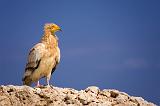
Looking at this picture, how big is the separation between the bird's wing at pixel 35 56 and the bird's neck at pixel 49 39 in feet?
0.81

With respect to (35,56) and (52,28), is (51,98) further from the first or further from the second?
(52,28)

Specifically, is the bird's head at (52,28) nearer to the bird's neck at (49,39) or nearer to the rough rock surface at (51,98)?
the bird's neck at (49,39)

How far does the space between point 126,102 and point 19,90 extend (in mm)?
3630

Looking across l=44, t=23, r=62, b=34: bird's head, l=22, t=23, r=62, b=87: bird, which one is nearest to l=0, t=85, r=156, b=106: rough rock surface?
l=22, t=23, r=62, b=87: bird

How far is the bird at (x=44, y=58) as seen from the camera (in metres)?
20.3

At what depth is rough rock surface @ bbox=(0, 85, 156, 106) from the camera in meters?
15.6

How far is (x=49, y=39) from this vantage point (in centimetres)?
2050

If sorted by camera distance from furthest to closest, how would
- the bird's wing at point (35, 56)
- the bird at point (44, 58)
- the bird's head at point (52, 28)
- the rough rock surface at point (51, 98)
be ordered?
the bird's head at point (52, 28), the bird at point (44, 58), the bird's wing at point (35, 56), the rough rock surface at point (51, 98)

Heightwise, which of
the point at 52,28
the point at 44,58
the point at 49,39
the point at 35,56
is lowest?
the point at 35,56

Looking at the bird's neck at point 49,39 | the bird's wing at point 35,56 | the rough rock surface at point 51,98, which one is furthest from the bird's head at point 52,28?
the rough rock surface at point 51,98

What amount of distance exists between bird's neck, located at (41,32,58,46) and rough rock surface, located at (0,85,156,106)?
4.23m

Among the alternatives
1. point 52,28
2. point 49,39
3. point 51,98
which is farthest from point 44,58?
point 51,98

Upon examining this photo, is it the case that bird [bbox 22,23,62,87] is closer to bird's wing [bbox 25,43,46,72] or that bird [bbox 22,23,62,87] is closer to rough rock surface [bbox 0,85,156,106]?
Answer: bird's wing [bbox 25,43,46,72]

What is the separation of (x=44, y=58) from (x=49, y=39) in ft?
2.69
